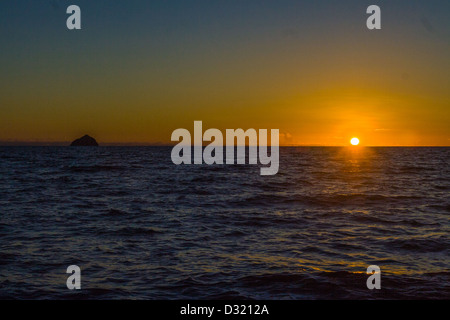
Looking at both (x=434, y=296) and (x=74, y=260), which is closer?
(x=434, y=296)

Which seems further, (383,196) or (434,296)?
(383,196)

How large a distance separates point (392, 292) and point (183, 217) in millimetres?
10803

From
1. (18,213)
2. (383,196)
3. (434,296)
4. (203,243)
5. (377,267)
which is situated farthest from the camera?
(383,196)

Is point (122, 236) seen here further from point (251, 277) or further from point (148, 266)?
point (251, 277)

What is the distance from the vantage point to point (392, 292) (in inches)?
346

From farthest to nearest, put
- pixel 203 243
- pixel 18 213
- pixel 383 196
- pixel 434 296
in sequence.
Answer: pixel 383 196
pixel 18 213
pixel 203 243
pixel 434 296

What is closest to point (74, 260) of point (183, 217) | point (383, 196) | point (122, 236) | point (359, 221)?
point (122, 236)

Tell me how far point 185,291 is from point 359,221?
34.5ft

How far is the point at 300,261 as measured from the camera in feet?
36.4

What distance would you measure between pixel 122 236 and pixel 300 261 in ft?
20.7
